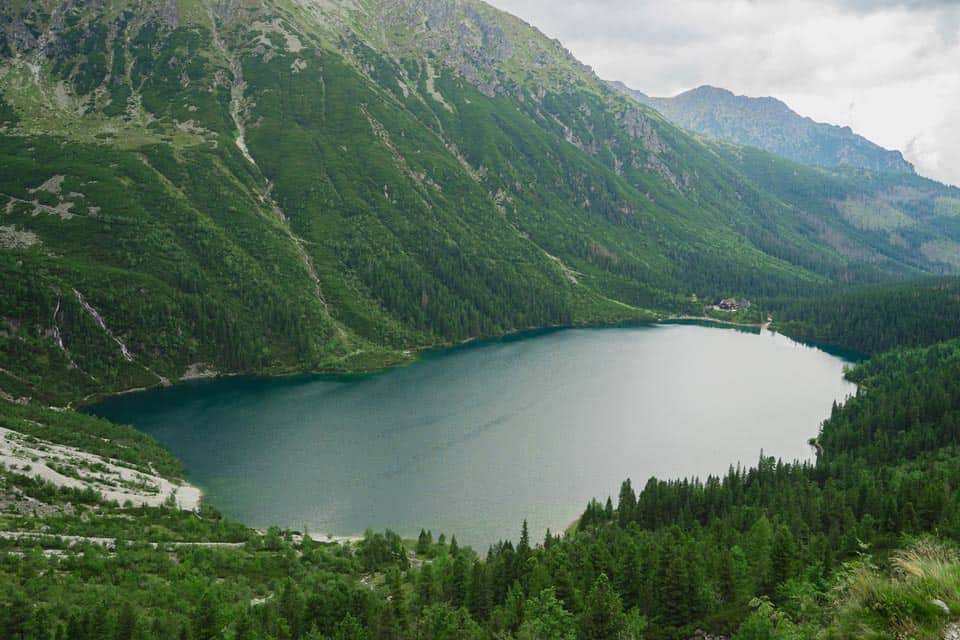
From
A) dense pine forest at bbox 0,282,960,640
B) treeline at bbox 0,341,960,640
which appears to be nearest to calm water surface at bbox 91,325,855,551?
dense pine forest at bbox 0,282,960,640

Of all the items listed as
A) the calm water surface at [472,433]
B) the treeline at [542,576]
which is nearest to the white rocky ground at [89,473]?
the calm water surface at [472,433]

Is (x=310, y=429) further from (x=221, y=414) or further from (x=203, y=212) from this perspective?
(x=203, y=212)

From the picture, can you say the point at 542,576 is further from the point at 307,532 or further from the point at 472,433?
the point at 472,433

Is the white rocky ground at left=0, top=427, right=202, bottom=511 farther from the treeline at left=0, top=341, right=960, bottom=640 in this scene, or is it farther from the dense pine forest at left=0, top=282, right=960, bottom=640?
the treeline at left=0, top=341, right=960, bottom=640

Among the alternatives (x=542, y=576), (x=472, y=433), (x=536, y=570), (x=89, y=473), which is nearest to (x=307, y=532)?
(x=89, y=473)

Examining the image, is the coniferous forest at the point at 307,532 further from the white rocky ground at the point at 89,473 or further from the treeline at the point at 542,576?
the white rocky ground at the point at 89,473

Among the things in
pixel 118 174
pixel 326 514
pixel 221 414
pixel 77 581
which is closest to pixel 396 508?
pixel 326 514
